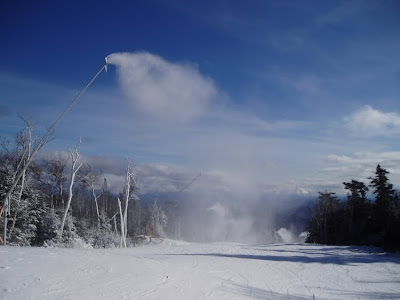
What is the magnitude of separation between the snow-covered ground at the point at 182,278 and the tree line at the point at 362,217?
9366 mm

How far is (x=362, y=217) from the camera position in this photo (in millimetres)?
31828

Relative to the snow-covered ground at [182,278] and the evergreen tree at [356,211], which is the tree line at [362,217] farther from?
the snow-covered ground at [182,278]

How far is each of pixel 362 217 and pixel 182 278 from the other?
30065mm

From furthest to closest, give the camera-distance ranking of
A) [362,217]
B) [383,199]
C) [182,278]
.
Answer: [362,217] < [383,199] < [182,278]

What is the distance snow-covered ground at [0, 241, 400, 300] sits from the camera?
25.5 ft

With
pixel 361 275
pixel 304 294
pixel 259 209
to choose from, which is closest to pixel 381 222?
pixel 361 275

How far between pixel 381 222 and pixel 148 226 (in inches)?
1674

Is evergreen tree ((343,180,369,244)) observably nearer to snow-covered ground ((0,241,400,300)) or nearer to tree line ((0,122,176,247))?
snow-covered ground ((0,241,400,300))

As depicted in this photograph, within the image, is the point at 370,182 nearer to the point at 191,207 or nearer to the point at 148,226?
the point at 148,226

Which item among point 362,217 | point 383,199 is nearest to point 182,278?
point 383,199

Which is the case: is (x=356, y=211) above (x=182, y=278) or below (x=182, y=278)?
above

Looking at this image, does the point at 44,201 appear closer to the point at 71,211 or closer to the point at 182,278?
the point at 71,211

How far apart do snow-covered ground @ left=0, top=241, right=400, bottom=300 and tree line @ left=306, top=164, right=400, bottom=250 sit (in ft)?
30.7

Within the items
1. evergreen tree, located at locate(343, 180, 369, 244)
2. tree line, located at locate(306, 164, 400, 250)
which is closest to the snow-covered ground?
tree line, located at locate(306, 164, 400, 250)
